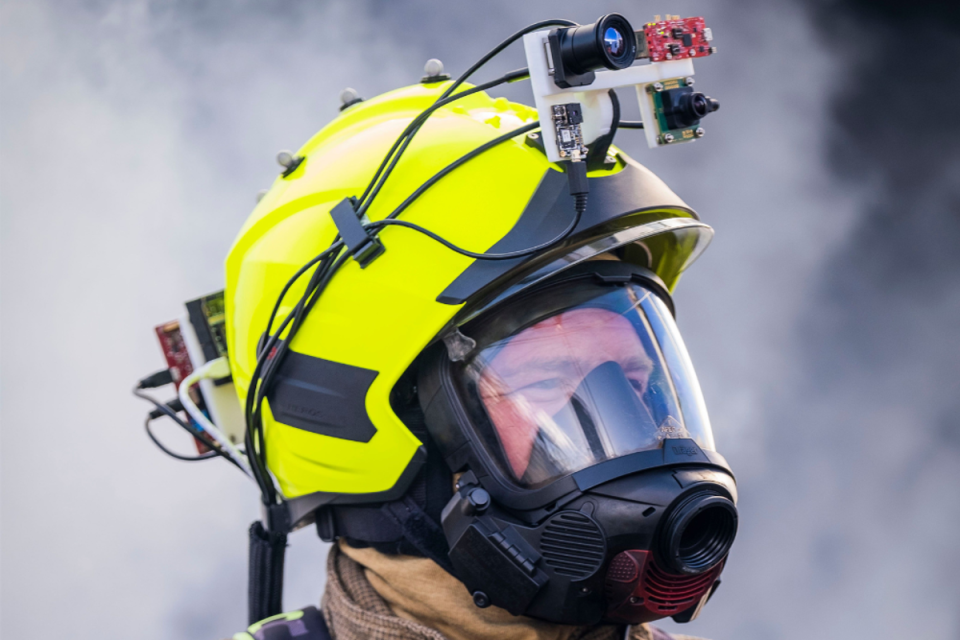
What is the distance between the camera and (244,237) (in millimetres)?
2125

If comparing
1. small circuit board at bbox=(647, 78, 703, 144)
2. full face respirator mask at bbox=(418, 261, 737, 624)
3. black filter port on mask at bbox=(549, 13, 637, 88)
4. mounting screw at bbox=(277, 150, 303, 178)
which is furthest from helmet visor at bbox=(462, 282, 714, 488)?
mounting screw at bbox=(277, 150, 303, 178)

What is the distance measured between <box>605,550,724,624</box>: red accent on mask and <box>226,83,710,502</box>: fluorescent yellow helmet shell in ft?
1.58

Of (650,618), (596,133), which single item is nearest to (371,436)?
(650,618)

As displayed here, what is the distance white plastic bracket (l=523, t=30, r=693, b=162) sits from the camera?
1557 millimetres

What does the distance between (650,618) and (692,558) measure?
16 centimetres

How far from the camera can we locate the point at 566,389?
1.72 meters

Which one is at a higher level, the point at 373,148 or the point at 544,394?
the point at 373,148

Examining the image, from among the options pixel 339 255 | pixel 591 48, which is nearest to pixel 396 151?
pixel 339 255

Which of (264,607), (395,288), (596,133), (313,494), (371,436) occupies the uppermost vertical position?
(596,133)

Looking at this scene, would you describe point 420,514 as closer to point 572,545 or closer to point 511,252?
point 572,545

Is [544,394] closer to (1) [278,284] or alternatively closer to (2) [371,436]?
(2) [371,436]

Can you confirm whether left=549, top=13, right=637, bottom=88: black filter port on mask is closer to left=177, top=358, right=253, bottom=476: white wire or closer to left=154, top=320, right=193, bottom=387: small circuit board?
left=177, top=358, right=253, bottom=476: white wire

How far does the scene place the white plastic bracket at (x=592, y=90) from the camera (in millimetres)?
1557

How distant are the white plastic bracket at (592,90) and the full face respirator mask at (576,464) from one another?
31 centimetres
